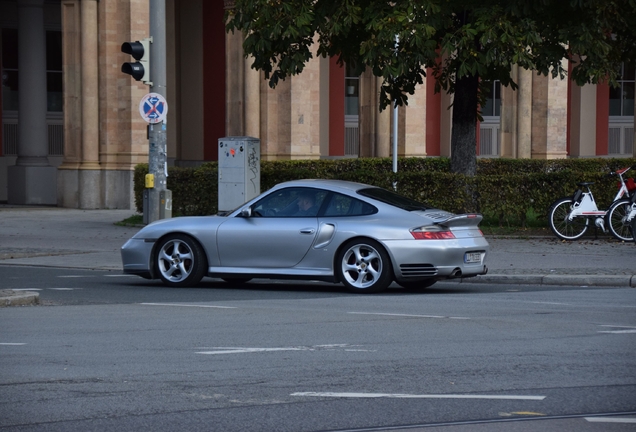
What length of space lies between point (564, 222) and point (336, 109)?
2164 centimetres

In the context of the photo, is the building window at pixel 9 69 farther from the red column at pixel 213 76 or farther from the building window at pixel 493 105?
the building window at pixel 493 105

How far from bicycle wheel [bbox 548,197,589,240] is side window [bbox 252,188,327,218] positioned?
7.08 meters

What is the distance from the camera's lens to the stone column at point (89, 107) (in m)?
30.0

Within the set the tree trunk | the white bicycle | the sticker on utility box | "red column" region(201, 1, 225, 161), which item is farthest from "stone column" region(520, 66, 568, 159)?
the sticker on utility box

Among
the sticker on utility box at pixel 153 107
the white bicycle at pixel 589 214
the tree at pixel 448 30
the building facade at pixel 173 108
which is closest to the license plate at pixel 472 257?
the tree at pixel 448 30

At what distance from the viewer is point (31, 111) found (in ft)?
109

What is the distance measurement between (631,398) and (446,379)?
1170 mm

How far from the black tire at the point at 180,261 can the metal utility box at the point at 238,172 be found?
8202 mm

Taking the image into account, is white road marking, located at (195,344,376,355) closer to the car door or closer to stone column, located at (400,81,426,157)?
the car door

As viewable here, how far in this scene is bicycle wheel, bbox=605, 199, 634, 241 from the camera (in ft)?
60.8

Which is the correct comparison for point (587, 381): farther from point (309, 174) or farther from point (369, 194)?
point (309, 174)

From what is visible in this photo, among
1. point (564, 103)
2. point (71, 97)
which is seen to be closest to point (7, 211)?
point (71, 97)

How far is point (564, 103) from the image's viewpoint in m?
32.6

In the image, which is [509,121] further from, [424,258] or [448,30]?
[424,258]
